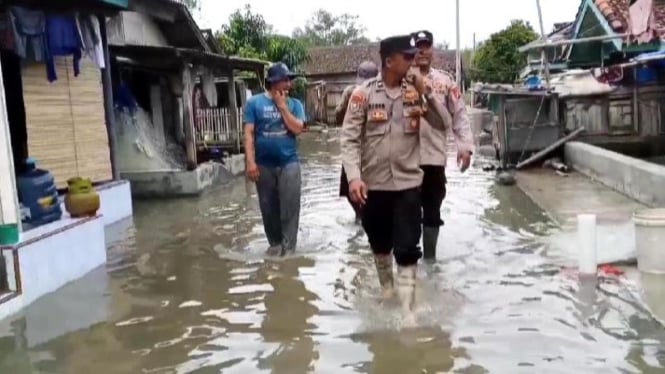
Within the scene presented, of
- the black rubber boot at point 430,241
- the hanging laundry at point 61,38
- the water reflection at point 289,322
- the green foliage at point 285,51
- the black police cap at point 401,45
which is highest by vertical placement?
the green foliage at point 285,51

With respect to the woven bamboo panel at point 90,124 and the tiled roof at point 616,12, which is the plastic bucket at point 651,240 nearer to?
the tiled roof at point 616,12

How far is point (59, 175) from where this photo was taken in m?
10.0

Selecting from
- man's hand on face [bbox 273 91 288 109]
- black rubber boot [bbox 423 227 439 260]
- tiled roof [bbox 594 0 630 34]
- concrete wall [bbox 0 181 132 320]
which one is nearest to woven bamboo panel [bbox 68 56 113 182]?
concrete wall [bbox 0 181 132 320]

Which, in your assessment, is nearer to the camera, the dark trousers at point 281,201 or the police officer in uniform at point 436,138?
the police officer in uniform at point 436,138

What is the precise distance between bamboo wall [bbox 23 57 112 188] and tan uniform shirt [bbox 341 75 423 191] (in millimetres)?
5388

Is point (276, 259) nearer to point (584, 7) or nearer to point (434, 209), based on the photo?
point (434, 209)

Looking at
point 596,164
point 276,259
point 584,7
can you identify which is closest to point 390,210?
point 276,259

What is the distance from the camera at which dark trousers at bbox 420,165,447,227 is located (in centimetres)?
682

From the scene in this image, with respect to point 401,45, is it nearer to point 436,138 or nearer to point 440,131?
point 440,131

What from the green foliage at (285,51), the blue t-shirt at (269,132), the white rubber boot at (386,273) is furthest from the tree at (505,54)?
the white rubber boot at (386,273)

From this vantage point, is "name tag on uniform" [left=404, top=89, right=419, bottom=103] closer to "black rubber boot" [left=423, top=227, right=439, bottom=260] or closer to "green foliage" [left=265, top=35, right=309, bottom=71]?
"black rubber boot" [left=423, top=227, right=439, bottom=260]

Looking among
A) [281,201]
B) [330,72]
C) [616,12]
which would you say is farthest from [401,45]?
[330,72]

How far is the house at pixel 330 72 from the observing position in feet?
125

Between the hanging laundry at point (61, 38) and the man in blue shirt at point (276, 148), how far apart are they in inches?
114
